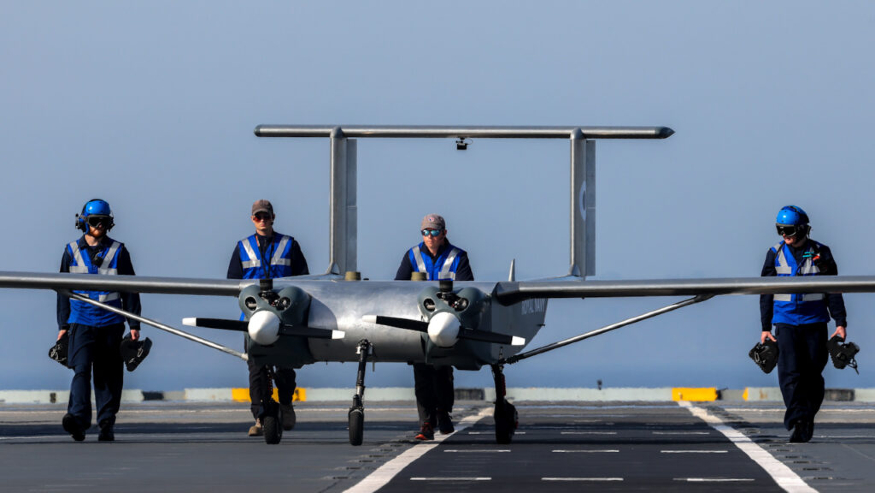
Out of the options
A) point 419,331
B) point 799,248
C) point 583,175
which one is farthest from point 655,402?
point 419,331

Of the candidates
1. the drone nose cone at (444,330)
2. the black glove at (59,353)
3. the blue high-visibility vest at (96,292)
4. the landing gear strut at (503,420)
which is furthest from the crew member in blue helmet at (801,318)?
the black glove at (59,353)

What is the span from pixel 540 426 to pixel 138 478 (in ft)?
24.8

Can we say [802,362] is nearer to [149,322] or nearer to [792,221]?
[792,221]

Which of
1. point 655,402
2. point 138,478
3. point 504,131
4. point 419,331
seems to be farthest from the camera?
point 655,402

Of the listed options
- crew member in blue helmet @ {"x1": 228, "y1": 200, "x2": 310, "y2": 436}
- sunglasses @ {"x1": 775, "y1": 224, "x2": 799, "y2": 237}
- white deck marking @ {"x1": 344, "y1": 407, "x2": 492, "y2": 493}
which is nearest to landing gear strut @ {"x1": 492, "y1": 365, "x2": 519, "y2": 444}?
white deck marking @ {"x1": 344, "y1": 407, "x2": 492, "y2": 493}

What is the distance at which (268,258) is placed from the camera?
56.6 feet

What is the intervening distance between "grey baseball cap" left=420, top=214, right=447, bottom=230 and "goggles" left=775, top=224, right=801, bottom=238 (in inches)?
126

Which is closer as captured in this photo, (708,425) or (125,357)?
(125,357)

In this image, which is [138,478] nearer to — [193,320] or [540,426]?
[193,320]

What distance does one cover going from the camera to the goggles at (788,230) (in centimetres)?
1619

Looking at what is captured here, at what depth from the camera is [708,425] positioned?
1845cm

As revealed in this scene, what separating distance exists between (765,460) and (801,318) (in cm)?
311

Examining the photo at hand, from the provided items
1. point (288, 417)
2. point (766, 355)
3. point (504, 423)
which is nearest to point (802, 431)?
point (766, 355)

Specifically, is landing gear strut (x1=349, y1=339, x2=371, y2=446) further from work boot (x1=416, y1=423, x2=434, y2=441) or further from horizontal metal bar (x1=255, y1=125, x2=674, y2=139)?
horizontal metal bar (x1=255, y1=125, x2=674, y2=139)
